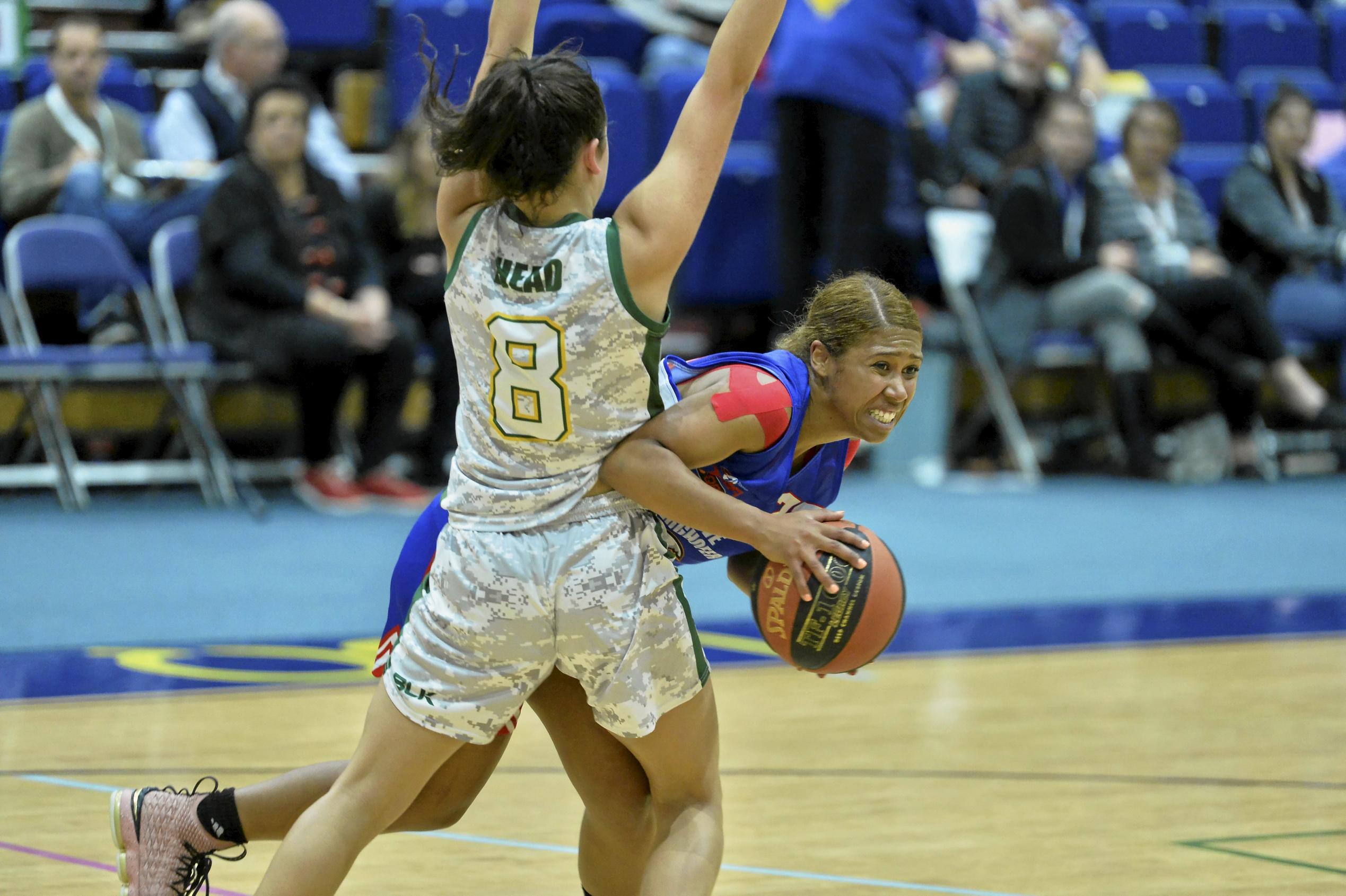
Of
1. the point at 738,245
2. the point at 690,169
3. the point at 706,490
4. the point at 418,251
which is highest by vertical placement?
the point at 690,169

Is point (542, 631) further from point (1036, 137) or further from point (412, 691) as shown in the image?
point (1036, 137)

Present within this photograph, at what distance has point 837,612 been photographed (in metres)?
2.44

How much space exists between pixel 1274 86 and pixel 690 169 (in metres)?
9.15

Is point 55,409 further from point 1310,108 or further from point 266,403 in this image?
point 1310,108

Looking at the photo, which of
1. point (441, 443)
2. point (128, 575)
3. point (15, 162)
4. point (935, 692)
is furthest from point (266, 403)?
point (935, 692)

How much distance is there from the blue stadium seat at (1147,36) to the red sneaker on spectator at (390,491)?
5.59 metres

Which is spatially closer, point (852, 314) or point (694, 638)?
point (694, 638)

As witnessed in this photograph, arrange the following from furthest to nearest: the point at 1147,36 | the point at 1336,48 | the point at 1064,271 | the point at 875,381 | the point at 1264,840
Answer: the point at 1336,48
the point at 1147,36
the point at 1064,271
the point at 1264,840
the point at 875,381

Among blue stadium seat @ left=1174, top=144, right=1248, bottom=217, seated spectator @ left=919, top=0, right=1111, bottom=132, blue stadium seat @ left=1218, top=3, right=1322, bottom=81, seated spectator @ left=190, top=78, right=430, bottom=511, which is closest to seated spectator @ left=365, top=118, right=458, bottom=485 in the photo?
seated spectator @ left=190, top=78, right=430, bottom=511

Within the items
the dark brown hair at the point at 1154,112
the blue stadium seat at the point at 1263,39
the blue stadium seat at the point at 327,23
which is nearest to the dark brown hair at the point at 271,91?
the blue stadium seat at the point at 327,23

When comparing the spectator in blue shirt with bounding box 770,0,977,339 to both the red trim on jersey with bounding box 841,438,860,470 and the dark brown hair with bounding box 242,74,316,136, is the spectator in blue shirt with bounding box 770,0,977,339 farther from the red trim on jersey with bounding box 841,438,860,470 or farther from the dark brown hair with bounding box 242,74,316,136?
the red trim on jersey with bounding box 841,438,860,470

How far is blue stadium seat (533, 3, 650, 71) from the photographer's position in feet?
28.9

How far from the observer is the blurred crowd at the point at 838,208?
286 inches

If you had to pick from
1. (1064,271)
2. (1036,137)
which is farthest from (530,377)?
(1036,137)
